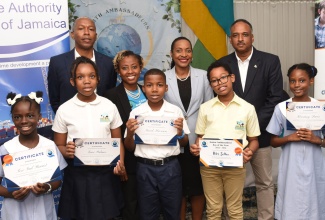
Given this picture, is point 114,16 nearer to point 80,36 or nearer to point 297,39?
point 80,36

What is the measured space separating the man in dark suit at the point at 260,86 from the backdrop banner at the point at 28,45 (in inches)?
63.8

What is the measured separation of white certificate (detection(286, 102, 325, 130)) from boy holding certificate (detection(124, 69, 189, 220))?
83 centimetres

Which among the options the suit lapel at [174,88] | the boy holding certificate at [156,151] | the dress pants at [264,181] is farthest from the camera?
the dress pants at [264,181]

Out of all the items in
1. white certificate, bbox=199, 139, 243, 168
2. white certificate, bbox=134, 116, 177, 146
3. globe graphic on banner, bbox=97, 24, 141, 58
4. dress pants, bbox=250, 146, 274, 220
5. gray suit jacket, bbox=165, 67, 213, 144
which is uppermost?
globe graphic on banner, bbox=97, 24, 141, 58

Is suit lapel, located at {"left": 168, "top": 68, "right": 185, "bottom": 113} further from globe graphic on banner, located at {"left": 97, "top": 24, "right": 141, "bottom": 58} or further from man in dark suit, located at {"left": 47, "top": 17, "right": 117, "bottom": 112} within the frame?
globe graphic on banner, located at {"left": 97, "top": 24, "right": 141, "bottom": 58}

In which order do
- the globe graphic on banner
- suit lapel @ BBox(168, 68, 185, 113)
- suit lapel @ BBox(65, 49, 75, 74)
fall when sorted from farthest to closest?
the globe graphic on banner, suit lapel @ BBox(65, 49, 75, 74), suit lapel @ BBox(168, 68, 185, 113)

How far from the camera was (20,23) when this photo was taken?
3.68 meters

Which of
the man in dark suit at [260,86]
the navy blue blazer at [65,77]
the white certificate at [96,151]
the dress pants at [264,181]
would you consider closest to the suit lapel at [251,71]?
the man in dark suit at [260,86]

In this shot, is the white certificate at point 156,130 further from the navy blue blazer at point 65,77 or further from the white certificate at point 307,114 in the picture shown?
the white certificate at point 307,114

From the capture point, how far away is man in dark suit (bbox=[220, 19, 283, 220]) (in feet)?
11.7

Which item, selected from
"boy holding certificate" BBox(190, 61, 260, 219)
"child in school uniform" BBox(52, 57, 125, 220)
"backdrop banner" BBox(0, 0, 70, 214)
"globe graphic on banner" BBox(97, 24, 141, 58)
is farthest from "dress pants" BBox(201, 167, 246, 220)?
"globe graphic on banner" BBox(97, 24, 141, 58)

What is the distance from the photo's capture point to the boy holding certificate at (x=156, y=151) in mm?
3027

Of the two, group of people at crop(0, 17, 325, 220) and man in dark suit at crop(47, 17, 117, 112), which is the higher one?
man in dark suit at crop(47, 17, 117, 112)

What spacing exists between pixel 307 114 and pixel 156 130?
1163 mm
